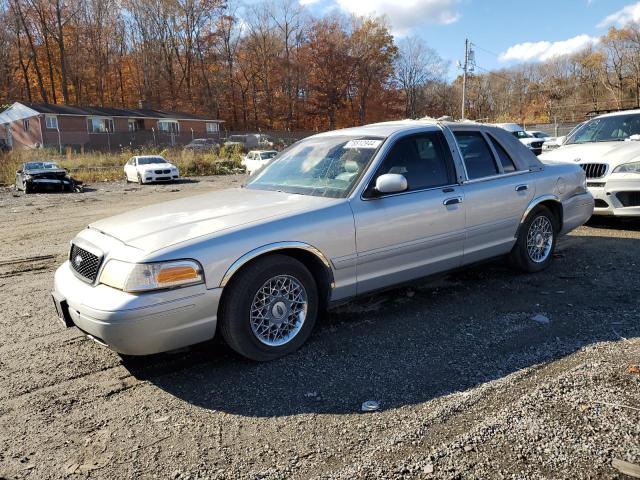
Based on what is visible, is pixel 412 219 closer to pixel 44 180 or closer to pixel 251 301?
pixel 251 301

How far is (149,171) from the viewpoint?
76.8ft

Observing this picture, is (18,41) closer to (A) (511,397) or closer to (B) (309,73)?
(B) (309,73)

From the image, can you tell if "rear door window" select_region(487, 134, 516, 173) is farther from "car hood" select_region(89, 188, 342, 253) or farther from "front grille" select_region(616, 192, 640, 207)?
"front grille" select_region(616, 192, 640, 207)

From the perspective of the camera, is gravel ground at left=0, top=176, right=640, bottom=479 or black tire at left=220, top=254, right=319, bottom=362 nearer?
gravel ground at left=0, top=176, right=640, bottom=479

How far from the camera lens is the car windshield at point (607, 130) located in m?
8.27

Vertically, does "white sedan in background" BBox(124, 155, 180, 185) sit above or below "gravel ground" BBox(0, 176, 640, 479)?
above

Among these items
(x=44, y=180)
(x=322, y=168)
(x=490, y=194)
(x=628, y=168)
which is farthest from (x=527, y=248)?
(x=44, y=180)

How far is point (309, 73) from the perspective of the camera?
66.3 meters

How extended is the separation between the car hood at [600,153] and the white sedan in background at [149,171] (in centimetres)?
1929

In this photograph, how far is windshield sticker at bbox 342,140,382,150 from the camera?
4262 millimetres

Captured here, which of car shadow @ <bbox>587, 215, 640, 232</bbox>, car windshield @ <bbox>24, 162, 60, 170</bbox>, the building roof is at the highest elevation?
the building roof

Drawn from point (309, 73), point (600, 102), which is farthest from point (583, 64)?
point (309, 73)

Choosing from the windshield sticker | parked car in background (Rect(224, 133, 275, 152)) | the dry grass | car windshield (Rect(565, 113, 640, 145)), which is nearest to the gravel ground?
the windshield sticker

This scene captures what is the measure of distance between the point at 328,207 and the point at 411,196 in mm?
837
